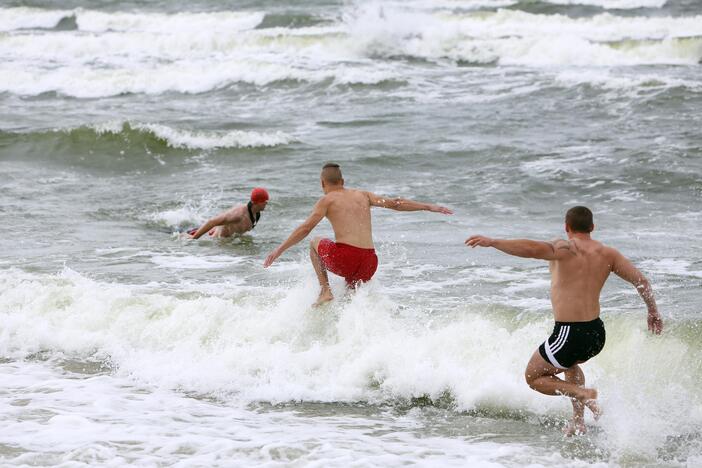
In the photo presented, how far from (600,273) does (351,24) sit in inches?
1116

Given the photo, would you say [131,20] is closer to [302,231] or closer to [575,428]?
[302,231]

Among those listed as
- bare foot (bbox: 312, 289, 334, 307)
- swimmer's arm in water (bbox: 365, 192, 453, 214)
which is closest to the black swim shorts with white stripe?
swimmer's arm in water (bbox: 365, 192, 453, 214)

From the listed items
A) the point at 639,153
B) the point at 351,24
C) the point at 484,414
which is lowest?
the point at 484,414

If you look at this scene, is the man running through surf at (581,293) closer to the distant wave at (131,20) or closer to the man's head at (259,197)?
the man's head at (259,197)

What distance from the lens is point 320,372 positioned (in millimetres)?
8586

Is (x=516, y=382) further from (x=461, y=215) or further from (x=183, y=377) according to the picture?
(x=461, y=215)

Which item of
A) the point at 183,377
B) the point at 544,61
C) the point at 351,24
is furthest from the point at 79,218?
the point at 351,24

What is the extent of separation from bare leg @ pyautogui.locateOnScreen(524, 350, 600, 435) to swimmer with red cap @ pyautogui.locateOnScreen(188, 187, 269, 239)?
6986 mm

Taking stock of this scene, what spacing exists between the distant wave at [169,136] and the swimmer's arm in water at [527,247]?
555 inches

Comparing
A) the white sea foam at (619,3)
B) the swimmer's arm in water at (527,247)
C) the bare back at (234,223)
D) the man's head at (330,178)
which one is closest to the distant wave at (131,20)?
the white sea foam at (619,3)

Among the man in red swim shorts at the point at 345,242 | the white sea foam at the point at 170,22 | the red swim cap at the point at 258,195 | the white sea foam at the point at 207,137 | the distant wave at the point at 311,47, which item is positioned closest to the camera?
the man in red swim shorts at the point at 345,242

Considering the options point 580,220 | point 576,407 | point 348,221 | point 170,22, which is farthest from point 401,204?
point 170,22

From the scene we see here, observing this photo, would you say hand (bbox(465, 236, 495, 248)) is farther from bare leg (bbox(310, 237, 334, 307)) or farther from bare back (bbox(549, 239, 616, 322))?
bare leg (bbox(310, 237, 334, 307))

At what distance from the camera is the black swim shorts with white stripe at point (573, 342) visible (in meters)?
6.62
